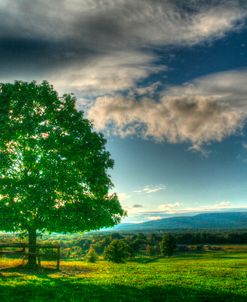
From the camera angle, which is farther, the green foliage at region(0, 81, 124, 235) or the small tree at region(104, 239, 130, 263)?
the small tree at region(104, 239, 130, 263)

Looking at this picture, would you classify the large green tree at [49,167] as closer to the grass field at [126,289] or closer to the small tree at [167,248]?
the grass field at [126,289]

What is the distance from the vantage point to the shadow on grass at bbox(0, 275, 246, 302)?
15.7m

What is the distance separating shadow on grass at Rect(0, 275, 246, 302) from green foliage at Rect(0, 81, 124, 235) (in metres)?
10.2

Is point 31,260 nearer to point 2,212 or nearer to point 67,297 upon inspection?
point 2,212

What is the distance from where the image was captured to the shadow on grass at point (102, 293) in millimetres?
15711

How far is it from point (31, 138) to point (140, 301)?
67.6 ft

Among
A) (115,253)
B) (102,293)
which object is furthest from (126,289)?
(115,253)

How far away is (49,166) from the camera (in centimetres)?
3006

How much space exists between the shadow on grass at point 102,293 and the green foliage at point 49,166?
10.2 meters

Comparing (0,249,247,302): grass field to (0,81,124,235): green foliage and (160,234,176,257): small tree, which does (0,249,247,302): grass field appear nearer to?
(0,81,124,235): green foliage

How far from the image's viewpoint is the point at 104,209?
105 ft

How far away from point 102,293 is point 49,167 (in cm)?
1569

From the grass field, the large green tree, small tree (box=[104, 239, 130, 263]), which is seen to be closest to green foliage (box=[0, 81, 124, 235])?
the large green tree

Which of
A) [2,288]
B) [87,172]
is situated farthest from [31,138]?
[2,288]
